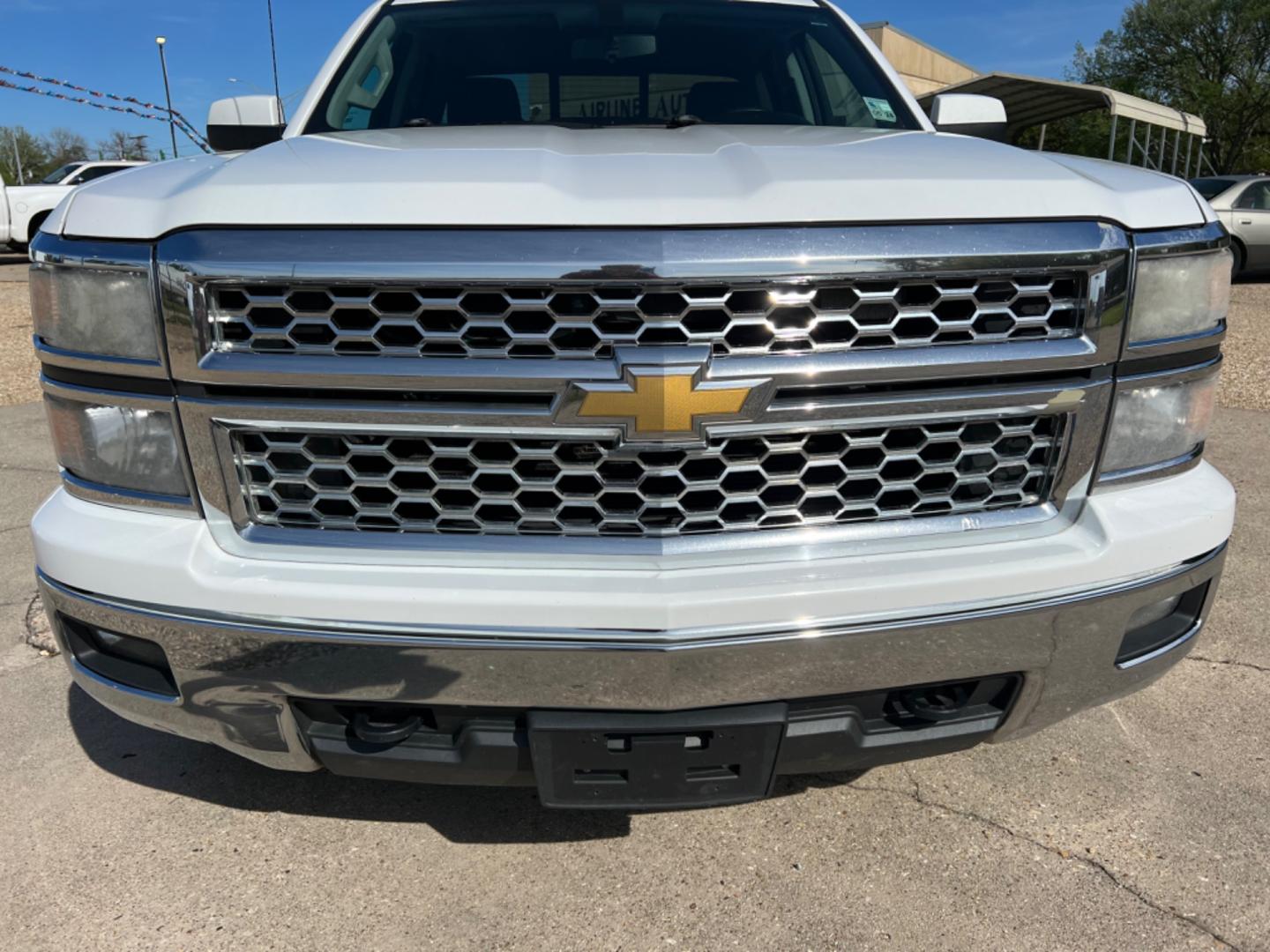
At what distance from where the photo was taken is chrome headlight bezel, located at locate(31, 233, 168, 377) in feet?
5.33

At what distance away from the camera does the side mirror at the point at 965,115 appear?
9.61ft

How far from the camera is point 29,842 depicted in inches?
84.7

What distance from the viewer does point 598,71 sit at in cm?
295

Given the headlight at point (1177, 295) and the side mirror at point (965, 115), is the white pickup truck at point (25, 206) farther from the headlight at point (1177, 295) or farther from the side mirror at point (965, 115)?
the headlight at point (1177, 295)

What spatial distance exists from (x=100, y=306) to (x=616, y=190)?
886 millimetres

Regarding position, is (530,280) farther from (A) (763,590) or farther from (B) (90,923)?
(B) (90,923)

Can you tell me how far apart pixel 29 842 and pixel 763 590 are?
1731 millimetres

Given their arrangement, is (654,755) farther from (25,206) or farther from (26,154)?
(26,154)

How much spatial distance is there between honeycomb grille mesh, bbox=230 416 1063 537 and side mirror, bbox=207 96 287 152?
1632 millimetres

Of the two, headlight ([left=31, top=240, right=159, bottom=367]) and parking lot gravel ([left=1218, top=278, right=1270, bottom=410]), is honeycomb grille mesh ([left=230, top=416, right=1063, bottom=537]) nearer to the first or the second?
headlight ([left=31, top=240, right=159, bottom=367])

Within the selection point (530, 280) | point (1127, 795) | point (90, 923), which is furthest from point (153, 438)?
point (1127, 795)

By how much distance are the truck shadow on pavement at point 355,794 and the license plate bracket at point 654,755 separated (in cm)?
54

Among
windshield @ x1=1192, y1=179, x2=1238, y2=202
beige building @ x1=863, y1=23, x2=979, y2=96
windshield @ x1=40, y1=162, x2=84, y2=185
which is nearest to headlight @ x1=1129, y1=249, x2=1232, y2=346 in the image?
windshield @ x1=1192, y1=179, x2=1238, y2=202

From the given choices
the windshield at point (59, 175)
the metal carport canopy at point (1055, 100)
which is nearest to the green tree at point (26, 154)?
the windshield at point (59, 175)
